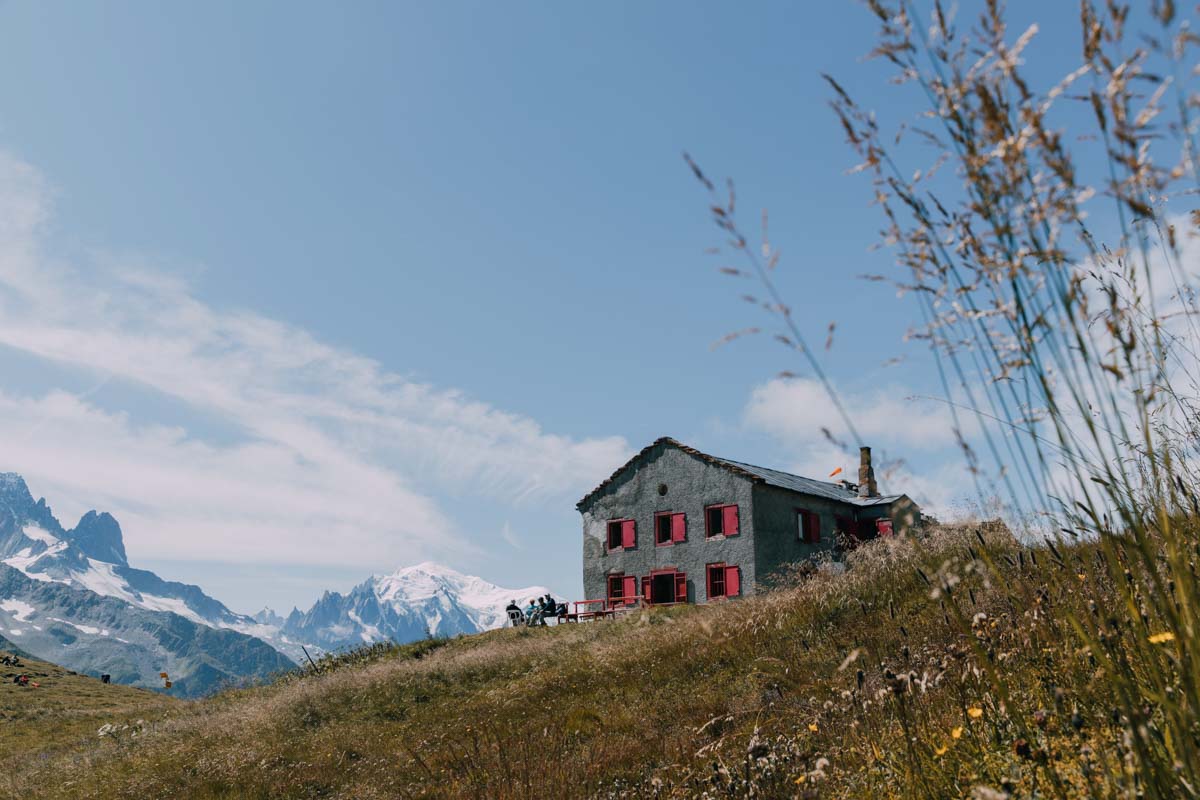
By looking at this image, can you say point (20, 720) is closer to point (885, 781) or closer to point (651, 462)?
point (651, 462)

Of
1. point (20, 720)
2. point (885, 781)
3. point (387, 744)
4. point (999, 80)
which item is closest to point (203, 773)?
point (387, 744)

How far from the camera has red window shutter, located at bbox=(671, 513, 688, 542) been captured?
34562 mm

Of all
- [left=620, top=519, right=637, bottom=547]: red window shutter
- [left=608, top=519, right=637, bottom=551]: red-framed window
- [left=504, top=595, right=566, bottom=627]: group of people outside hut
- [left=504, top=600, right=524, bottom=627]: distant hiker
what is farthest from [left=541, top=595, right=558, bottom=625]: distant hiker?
[left=620, top=519, right=637, bottom=547]: red window shutter

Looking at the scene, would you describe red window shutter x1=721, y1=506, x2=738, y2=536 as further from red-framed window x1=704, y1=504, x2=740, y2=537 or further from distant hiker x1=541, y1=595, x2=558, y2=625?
distant hiker x1=541, y1=595, x2=558, y2=625

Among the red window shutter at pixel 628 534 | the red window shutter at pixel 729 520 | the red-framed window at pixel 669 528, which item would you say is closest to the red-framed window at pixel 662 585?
the red-framed window at pixel 669 528

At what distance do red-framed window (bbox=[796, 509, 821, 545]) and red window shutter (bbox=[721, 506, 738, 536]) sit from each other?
3.43 m

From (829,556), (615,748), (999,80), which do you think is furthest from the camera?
(829,556)

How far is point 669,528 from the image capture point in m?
35.5

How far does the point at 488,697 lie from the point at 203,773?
5.13 m

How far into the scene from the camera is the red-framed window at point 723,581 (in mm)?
32406

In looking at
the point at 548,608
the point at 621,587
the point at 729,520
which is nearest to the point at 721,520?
the point at 729,520

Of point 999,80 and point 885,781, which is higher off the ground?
point 999,80

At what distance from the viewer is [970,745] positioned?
382cm

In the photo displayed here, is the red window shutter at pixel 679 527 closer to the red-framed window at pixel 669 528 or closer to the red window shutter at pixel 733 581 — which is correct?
the red-framed window at pixel 669 528
